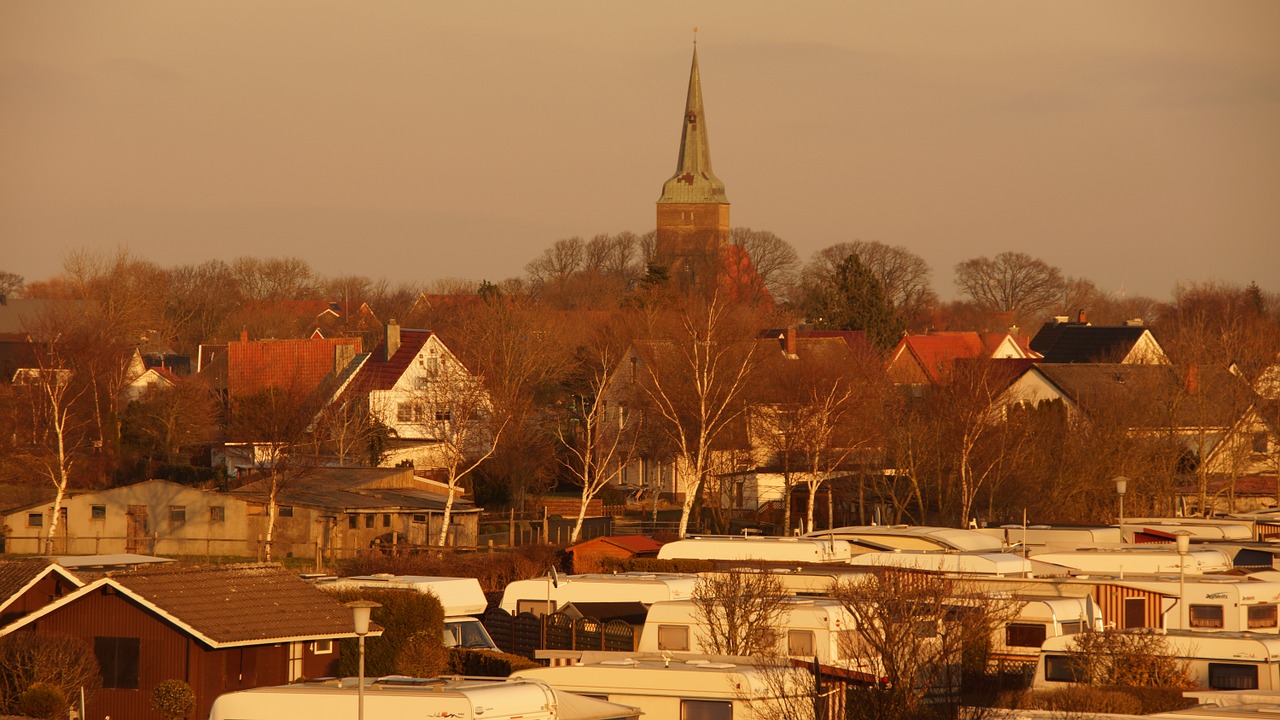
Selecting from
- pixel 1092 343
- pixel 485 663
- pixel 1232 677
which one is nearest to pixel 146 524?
pixel 485 663

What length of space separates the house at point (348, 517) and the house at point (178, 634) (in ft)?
63.5

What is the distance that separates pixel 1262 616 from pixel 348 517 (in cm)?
2543

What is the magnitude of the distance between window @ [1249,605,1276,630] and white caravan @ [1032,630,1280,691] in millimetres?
3877

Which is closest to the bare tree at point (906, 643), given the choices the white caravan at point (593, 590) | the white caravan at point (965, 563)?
the white caravan at point (593, 590)

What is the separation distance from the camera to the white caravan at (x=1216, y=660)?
1980 cm

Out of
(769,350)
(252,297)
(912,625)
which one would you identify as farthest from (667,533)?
(252,297)

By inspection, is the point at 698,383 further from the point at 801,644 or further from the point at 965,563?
the point at 801,644

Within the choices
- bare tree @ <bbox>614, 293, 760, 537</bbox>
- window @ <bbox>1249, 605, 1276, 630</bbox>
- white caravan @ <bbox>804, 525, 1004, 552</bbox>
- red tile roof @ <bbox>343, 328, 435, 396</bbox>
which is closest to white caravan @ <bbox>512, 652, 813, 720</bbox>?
window @ <bbox>1249, 605, 1276, 630</bbox>

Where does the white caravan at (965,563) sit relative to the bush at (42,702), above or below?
above

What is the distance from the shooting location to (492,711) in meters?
14.8

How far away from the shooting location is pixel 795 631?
20922 millimetres

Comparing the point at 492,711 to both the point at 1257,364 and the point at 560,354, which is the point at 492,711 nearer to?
the point at 1257,364

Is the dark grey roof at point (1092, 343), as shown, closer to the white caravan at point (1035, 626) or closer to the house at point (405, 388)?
the house at point (405, 388)

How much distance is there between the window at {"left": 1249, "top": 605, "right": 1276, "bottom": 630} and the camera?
2442 centimetres
